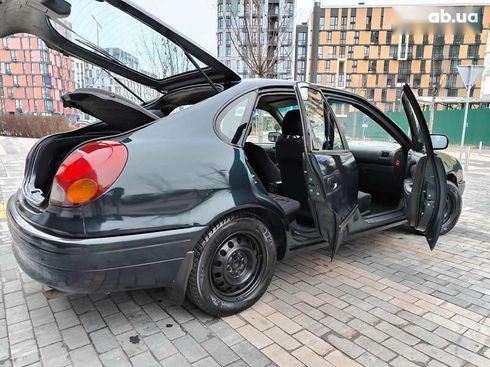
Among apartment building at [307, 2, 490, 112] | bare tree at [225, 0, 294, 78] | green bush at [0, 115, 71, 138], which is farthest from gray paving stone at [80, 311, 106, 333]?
apartment building at [307, 2, 490, 112]

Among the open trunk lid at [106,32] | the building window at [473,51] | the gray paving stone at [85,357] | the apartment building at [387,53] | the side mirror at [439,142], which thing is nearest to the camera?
the gray paving stone at [85,357]

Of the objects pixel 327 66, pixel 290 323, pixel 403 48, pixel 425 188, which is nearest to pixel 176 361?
pixel 290 323

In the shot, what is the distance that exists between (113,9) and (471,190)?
8.32 m

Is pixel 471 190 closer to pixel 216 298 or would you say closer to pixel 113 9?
pixel 216 298

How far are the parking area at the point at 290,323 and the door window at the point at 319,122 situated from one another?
121cm

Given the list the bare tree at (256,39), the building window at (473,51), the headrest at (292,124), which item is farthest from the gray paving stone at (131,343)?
the building window at (473,51)

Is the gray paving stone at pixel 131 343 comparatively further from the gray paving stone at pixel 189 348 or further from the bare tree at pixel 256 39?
the bare tree at pixel 256 39

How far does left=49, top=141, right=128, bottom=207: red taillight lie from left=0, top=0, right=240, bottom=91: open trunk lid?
2.71 ft

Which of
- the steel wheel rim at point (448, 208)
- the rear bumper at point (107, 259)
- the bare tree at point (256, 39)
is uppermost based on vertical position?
the bare tree at point (256, 39)

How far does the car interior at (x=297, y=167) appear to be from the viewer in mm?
3191

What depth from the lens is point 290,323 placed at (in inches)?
95.8

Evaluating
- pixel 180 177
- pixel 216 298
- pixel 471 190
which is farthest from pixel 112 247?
pixel 471 190

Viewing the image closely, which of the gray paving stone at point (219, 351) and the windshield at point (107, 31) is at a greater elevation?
the windshield at point (107, 31)

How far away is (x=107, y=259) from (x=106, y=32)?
160 cm
